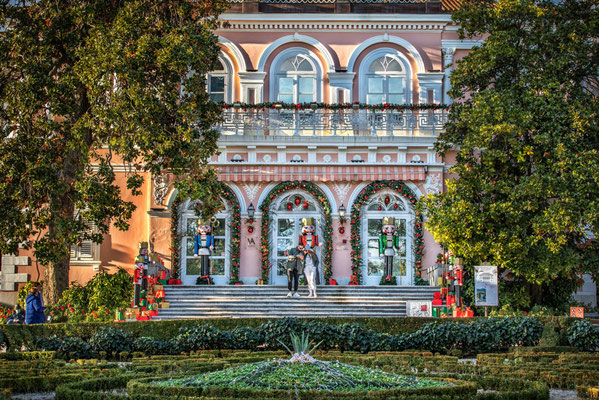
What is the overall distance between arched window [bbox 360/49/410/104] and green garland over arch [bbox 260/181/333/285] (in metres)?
3.62

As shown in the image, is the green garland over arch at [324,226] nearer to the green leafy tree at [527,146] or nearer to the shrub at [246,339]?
the green leafy tree at [527,146]

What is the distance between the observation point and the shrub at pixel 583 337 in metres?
17.5

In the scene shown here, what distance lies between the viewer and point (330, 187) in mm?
27359

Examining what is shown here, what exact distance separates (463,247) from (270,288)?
5828mm

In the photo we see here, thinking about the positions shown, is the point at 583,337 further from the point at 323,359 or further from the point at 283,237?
the point at 283,237

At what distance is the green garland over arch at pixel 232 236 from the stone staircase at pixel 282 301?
1519 mm

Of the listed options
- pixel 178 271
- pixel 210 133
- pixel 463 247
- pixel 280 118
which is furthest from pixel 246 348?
pixel 280 118

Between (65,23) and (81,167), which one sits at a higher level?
(65,23)

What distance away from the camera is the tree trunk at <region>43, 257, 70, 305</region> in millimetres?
22297

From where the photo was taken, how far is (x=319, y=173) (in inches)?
1067

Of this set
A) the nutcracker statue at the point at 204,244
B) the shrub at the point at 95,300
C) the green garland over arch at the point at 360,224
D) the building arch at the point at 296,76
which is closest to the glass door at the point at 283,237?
the green garland over arch at the point at 360,224

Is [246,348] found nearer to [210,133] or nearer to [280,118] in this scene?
[210,133]

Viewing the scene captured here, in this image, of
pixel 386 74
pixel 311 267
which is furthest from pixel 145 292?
pixel 386 74

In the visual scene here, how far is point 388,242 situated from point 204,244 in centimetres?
557
